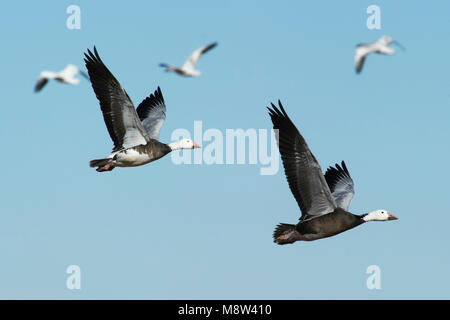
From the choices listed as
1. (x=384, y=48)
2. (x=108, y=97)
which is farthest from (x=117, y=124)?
(x=384, y=48)

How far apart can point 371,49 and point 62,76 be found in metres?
7.43

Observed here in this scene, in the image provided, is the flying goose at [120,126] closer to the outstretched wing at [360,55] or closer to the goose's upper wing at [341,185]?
the goose's upper wing at [341,185]

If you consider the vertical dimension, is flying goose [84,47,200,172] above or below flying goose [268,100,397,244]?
above

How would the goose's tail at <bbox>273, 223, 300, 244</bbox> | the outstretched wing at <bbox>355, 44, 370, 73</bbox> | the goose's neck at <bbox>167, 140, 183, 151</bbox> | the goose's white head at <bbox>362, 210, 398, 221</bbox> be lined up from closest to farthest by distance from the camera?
the goose's tail at <bbox>273, 223, 300, 244</bbox> → the goose's white head at <bbox>362, 210, 398, 221</bbox> → the goose's neck at <bbox>167, 140, 183, 151</bbox> → the outstretched wing at <bbox>355, 44, 370, 73</bbox>

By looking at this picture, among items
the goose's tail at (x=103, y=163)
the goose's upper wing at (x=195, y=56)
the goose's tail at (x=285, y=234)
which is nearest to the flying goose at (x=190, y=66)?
the goose's upper wing at (x=195, y=56)

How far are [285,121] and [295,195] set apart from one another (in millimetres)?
1480

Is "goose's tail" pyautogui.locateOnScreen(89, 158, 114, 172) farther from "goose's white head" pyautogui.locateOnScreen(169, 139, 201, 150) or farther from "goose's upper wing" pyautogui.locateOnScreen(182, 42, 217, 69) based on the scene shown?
"goose's upper wing" pyautogui.locateOnScreen(182, 42, 217, 69)

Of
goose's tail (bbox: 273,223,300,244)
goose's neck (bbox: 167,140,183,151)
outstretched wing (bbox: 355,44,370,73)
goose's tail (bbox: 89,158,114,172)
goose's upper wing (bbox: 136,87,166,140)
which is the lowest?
goose's tail (bbox: 273,223,300,244)

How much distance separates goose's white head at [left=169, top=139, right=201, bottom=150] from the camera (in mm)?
20703

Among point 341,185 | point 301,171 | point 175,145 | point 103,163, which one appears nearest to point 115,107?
point 103,163

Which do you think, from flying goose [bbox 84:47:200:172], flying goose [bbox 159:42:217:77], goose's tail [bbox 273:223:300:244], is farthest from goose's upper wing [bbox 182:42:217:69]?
goose's tail [bbox 273:223:300:244]

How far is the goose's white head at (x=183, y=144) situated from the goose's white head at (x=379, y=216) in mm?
4954
